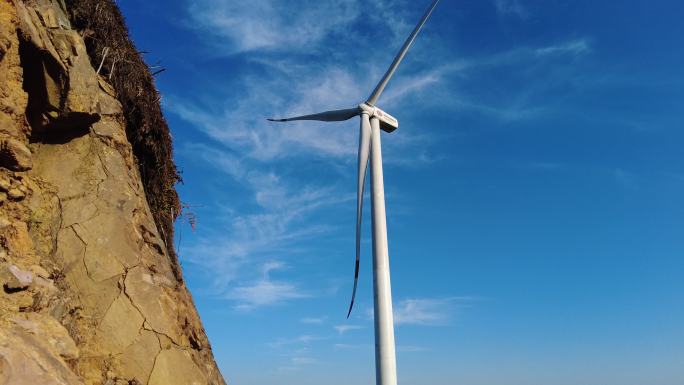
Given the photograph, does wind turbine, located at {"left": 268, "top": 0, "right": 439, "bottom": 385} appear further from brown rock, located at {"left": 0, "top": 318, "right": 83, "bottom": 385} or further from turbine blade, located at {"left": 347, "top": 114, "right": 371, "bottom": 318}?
brown rock, located at {"left": 0, "top": 318, "right": 83, "bottom": 385}

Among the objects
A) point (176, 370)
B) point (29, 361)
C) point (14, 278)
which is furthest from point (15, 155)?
point (176, 370)

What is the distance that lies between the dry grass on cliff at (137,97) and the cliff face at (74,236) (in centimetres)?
98

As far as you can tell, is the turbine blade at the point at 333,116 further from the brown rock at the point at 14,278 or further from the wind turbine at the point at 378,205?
the brown rock at the point at 14,278

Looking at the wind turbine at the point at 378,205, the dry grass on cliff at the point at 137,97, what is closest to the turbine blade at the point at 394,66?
the wind turbine at the point at 378,205

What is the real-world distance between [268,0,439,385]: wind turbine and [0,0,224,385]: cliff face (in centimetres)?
421

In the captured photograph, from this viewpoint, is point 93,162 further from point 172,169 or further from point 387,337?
point 387,337

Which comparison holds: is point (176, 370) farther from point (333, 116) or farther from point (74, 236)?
point (333, 116)

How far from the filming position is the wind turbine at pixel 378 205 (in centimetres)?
1371

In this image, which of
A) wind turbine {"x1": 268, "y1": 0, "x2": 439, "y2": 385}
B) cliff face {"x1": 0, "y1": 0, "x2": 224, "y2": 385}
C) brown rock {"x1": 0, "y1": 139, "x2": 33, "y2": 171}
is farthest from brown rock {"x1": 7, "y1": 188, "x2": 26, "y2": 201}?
wind turbine {"x1": 268, "y1": 0, "x2": 439, "y2": 385}

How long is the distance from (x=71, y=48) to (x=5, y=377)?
7397 mm

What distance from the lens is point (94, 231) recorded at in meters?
11.0

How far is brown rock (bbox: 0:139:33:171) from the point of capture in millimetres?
9406

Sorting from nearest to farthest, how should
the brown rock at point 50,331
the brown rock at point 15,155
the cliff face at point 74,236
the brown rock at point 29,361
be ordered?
the brown rock at point 29,361
the brown rock at point 50,331
the cliff face at point 74,236
the brown rock at point 15,155

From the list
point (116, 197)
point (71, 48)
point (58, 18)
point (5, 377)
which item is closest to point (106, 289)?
point (116, 197)
